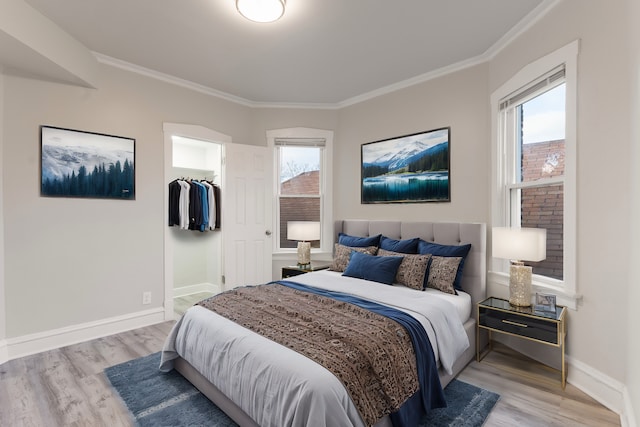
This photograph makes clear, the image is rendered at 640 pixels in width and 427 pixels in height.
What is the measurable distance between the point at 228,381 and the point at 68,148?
2.75 m

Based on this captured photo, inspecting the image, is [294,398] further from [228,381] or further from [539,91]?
[539,91]

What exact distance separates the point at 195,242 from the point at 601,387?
Result: 4.92 metres

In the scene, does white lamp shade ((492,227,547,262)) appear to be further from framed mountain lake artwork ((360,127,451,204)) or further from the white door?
the white door

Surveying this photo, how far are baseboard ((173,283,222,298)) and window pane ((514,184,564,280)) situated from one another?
13.5 ft

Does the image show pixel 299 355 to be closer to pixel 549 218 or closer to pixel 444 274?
pixel 444 274

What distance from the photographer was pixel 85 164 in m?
3.09

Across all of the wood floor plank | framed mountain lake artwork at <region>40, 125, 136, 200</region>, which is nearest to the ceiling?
framed mountain lake artwork at <region>40, 125, 136, 200</region>

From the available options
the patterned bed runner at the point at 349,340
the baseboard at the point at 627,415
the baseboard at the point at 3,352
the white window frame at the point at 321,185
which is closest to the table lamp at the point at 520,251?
the baseboard at the point at 627,415

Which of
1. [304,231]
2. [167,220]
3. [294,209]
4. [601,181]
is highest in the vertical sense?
[601,181]

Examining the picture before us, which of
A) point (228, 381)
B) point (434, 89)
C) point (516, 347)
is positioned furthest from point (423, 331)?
point (434, 89)

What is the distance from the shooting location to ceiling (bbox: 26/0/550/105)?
238 cm

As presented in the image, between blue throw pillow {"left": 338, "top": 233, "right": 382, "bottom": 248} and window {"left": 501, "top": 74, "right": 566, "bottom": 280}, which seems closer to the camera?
window {"left": 501, "top": 74, "right": 566, "bottom": 280}

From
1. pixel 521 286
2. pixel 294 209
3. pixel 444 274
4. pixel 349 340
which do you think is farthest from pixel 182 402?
pixel 294 209

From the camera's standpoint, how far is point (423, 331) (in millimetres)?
2008
